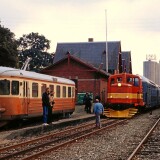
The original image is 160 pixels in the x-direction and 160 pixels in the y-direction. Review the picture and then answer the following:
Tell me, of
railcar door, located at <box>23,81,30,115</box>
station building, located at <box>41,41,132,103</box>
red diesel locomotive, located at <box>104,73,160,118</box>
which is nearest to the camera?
railcar door, located at <box>23,81,30,115</box>

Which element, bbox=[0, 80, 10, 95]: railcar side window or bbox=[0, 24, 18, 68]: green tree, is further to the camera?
bbox=[0, 24, 18, 68]: green tree

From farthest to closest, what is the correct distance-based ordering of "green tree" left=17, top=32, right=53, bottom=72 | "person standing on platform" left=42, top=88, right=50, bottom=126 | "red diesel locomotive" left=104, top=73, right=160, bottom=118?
"green tree" left=17, top=32, right=53, bottom=72 → "red diesel locomotive" left=104, top=73, right=160, bottom=118 → "person standing on platform" left=42, top=88, right=50, bottom=126

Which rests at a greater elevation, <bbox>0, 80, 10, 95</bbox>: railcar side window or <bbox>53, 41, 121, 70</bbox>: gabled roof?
<bbox>53, 41, 121, 70</bbox>: gabled roof

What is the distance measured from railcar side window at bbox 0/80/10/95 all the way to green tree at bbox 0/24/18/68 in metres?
29.7

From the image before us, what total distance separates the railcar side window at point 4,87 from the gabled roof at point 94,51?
46124 millimetres

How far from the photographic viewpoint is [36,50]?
107 meters

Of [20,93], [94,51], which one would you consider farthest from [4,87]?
[94,51]

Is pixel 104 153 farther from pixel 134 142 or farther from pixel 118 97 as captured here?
pixel 118 97

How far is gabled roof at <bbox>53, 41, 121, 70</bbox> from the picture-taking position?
6775 cm

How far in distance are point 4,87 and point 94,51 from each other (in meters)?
49.7

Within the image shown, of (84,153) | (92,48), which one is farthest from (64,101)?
(92,48)

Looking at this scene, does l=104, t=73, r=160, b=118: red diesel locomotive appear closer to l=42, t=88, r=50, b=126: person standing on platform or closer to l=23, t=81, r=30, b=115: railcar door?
l=23, t=81, r=30, b=115: railcar door

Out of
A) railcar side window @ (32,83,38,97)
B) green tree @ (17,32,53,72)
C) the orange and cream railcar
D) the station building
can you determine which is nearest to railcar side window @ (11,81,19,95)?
the orange and cream railcar

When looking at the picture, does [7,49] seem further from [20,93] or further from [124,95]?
[20,93]
